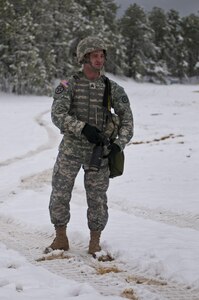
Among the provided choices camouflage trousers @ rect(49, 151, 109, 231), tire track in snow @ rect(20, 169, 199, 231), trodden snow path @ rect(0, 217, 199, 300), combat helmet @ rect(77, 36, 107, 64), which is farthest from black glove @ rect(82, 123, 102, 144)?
tire track in snow @ rect(20, 169, 199, 231)

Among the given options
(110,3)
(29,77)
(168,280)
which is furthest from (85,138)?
(110,3)

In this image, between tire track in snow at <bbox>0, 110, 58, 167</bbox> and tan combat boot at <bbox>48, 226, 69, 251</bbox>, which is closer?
tan combat boot at <bbox>48, 226, 69, 251</bbox>

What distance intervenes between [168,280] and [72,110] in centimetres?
220

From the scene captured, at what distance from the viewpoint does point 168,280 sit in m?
4.64

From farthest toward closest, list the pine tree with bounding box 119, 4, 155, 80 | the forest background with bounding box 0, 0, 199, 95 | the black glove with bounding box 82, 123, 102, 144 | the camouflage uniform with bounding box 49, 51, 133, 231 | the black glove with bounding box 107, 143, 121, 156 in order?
the pine tree with bounding box 119, 4, 155, 80
the forest background with bounding box 0, 0, 199, 95
the camouflage uniform with bounding box 49, 51, 133, 231
the black glove with bounding box 107, 143, 121, 156
the black glove with bounding box 82, 123, 102, 144

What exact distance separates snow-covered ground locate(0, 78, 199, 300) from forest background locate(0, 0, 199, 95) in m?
15.4

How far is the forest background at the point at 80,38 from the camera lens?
40.5 meters

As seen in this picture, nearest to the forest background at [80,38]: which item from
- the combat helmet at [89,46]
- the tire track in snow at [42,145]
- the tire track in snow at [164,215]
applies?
the tire track in snow at [42,145]

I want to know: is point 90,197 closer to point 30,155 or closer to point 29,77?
point 30,155

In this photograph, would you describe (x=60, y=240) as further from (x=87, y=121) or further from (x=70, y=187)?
(x=87, y=121)

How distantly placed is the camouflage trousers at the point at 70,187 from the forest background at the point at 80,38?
2319cm

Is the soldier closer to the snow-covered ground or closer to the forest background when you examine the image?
the snow-covered ground

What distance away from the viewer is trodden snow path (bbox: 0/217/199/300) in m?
4.25

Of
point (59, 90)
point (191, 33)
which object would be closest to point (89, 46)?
point (59, 90)
